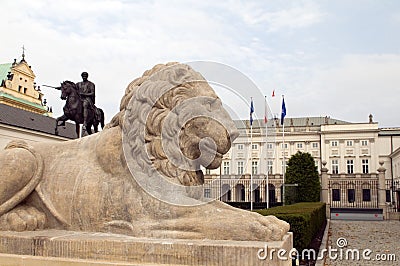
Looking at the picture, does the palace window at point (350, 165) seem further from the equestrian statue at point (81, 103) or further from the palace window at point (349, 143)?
the equestrian statue at point (81, 103)

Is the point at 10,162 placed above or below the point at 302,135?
below

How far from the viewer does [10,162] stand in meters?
3.56

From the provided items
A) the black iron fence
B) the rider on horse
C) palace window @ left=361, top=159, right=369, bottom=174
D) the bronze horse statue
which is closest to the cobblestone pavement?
the bronze horse statue

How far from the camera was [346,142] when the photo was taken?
56.0 m

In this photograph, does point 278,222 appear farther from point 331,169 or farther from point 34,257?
point 331,169

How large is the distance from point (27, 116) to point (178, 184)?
33.9 m

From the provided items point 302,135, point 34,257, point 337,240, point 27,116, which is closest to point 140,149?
point 34,257

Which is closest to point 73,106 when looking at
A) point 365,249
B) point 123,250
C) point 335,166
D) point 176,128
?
point 176,128

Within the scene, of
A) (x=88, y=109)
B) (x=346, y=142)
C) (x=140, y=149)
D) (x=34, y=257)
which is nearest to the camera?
(x=34, y=257)

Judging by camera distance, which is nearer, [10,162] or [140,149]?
[140,149]

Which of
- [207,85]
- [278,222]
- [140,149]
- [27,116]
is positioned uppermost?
[27,116]

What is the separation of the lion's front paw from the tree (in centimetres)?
2067

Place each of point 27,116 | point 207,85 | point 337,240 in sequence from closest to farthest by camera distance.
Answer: point 207,85
point 337,240
point 27,116

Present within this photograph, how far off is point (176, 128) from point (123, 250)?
106cm
